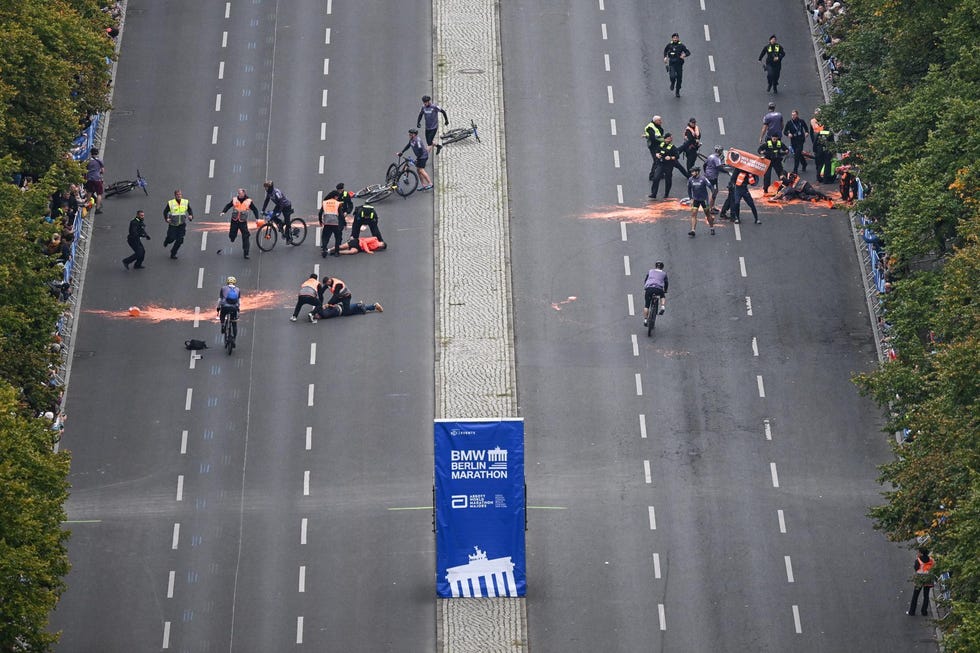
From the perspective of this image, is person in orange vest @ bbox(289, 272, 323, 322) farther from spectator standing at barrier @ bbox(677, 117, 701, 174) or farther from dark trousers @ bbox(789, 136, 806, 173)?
dark trousers @ bbox(789, 136, 806, 173)

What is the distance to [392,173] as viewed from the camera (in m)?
81.6

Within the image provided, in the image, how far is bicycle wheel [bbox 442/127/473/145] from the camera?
275 feet

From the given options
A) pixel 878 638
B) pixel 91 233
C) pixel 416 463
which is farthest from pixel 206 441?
pixel 878 638

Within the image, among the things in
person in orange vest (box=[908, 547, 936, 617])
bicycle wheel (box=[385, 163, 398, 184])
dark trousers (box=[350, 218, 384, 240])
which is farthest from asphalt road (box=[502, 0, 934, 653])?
dark trousers (box=[350, 218, 384, 240])

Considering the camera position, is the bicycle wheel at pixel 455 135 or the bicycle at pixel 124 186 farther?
the bicycle wheel at pixel 455 135

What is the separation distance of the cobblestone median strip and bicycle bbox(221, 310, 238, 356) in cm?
616

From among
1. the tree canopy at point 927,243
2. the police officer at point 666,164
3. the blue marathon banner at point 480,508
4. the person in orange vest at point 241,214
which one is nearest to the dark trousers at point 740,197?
the police officer at point 666,164

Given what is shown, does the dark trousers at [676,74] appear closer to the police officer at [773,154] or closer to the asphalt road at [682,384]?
the asphalt road at [682,384]

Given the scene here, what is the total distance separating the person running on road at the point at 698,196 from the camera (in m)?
78.1

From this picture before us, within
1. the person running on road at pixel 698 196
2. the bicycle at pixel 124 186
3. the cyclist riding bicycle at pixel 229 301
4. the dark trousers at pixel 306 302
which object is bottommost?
the cyclist riding bicycle at pixel 229 301

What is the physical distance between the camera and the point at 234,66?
88.1 m

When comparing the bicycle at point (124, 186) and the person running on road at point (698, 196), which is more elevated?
the bicycle at point (124, 186)

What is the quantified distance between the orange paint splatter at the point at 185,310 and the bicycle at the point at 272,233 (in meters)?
2.39

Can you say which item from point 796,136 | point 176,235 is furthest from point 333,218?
point 796,136
